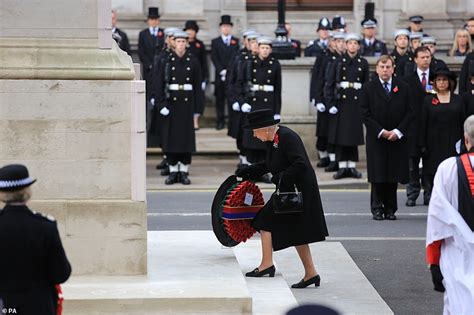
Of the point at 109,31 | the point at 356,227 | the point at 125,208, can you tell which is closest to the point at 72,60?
the point at 109,31

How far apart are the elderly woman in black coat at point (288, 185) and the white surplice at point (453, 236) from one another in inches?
105

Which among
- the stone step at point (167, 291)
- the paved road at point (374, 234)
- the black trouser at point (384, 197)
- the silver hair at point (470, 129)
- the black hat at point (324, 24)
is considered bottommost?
the paved road at point (374, 234)

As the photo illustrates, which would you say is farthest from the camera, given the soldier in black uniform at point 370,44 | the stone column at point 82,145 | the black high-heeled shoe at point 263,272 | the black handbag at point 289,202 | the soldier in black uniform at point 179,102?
the soldier in black uniform at point 370,44

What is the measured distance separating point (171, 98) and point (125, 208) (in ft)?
32.2

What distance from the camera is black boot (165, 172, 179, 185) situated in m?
19.6

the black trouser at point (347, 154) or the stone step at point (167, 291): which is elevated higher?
the stone step at point (167, 291)

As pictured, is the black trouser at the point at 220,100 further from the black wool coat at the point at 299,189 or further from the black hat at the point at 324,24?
the black wool coat at the point at 299,189

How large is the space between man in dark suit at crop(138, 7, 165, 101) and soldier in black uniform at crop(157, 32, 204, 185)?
423cm

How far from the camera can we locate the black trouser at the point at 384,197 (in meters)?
15.9

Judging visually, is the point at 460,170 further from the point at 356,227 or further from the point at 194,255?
the point at 356,227

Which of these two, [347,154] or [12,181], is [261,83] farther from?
[12,181]

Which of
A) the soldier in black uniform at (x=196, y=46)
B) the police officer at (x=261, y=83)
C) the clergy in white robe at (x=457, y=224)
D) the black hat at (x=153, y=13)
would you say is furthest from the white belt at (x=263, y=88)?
the clergy in white robe at (x=457, y=224)

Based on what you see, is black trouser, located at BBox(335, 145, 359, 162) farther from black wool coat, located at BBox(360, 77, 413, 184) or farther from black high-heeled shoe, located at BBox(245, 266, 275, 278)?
black high-heeled shoe, located at BBox(245, 266, 275, 278)

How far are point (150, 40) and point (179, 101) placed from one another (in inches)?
199
